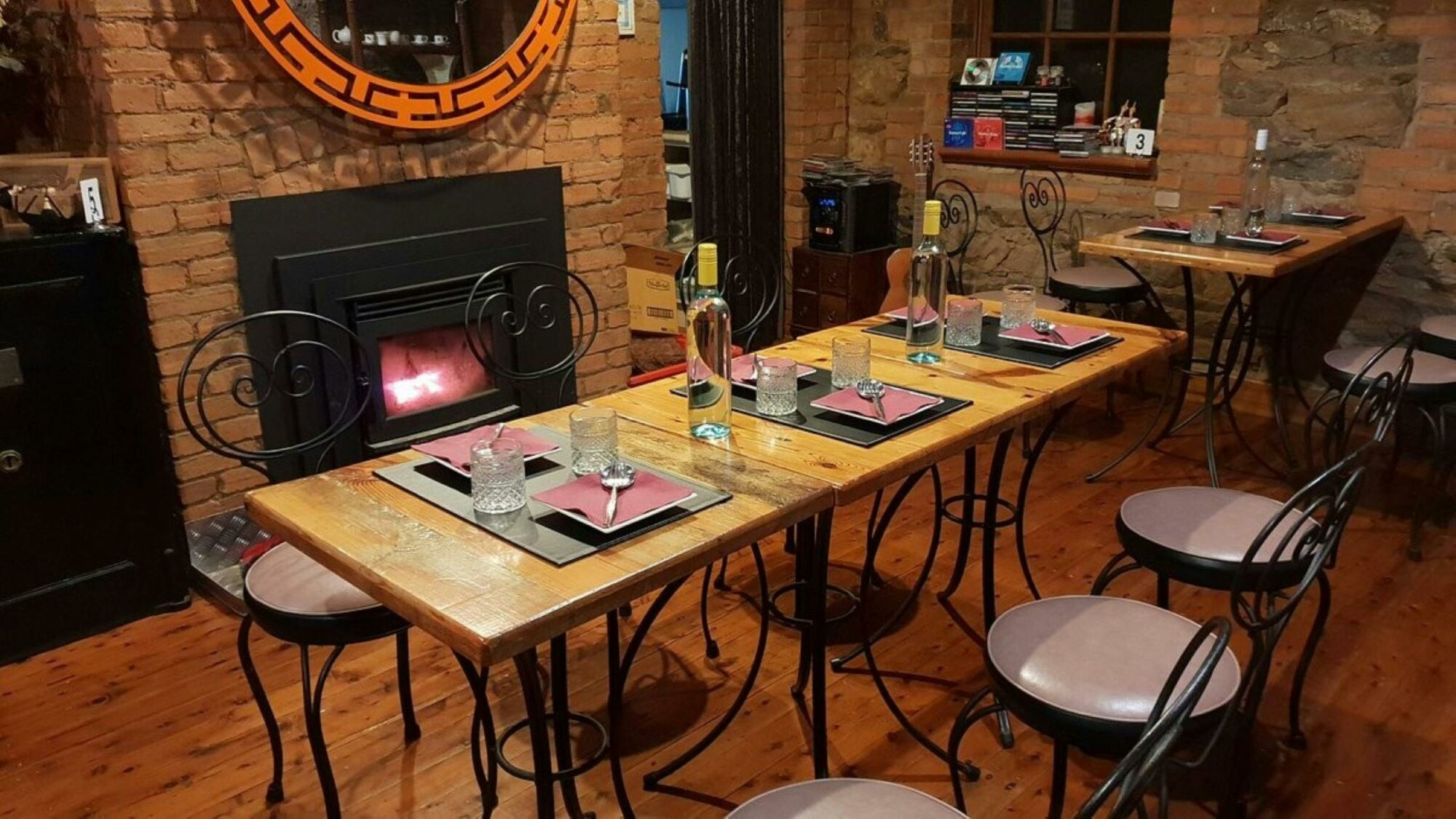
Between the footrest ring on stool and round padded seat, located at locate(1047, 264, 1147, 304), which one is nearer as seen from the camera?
the footrest ring on stool

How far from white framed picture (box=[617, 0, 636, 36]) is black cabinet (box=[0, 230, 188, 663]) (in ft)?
7.57

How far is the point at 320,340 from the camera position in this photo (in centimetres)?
301

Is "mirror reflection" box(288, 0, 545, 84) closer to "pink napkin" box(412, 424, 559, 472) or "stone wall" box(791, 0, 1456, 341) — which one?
"pink napkin" box(412, 424, 559, 472)

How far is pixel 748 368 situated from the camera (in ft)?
7.16

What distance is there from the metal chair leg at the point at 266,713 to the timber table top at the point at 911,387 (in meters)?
0.76

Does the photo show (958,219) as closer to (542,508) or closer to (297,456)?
(297,456)

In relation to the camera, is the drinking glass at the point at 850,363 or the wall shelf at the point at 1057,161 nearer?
the drinking glass at the point at 850,363

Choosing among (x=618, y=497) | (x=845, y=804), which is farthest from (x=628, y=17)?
(x=845, y=804)

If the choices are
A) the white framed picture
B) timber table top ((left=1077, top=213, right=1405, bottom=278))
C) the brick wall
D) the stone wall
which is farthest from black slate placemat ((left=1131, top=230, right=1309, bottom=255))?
the white framed picture

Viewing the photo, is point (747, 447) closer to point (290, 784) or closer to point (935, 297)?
point (935, 297)

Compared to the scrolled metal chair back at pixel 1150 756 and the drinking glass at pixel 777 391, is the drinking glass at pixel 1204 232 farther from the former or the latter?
the scrolled metal chair back at pixel 1150 756

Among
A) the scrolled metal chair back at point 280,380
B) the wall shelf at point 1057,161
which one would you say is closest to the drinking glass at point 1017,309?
the scrolled metal chair back at point 280,380

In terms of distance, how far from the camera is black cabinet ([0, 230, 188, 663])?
252 centimetres

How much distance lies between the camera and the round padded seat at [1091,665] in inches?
62.0
